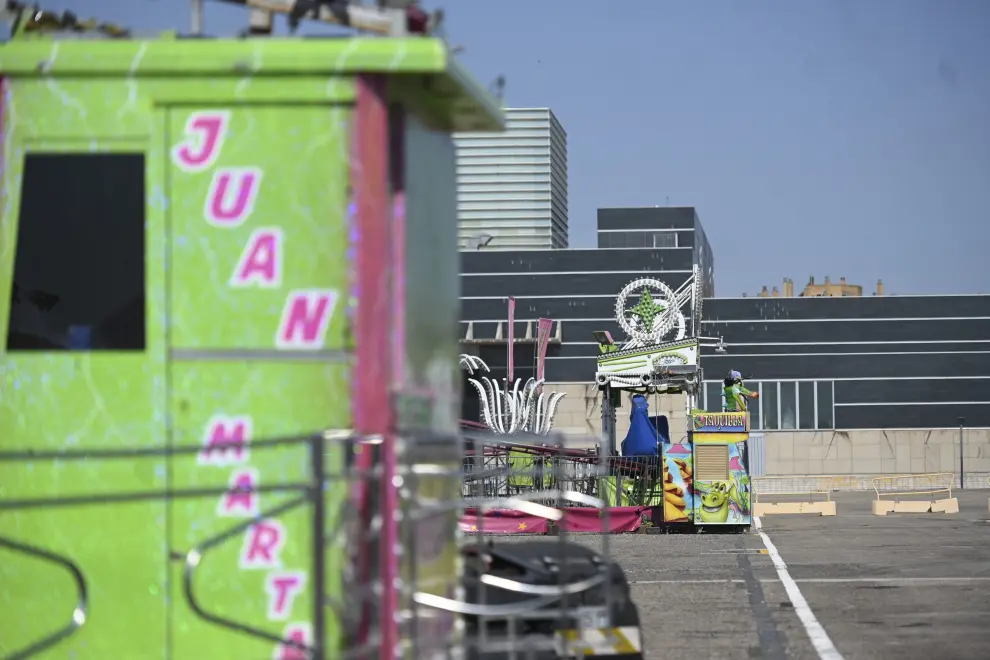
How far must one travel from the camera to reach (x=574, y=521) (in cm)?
2997

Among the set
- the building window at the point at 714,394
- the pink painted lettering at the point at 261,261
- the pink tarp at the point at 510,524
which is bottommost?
the pink tarp at the point at 510,524

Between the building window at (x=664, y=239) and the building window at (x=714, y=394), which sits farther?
the building window at (x=664, y=239)

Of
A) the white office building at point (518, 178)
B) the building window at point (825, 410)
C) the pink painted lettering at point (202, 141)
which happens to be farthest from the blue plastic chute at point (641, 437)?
the white office building at point (518, 178)

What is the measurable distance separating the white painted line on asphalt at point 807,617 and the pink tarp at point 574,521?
7220 millimetres

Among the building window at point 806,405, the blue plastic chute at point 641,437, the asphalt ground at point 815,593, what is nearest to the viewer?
the asphalt ground at point 815,593

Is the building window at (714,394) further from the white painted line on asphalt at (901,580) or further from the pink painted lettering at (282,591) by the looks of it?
the pink painted lettering at (282,591)

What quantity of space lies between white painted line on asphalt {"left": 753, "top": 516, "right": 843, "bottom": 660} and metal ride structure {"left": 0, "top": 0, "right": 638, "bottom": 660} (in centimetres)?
675

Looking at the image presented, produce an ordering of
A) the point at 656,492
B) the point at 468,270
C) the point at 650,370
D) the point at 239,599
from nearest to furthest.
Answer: the point at 239,599 < the point at 656,492 < the point at 650,370 < the point at 468,270

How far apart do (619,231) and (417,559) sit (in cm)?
7410

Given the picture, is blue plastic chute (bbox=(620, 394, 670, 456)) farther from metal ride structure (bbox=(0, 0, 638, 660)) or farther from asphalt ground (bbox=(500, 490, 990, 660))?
metal ride structure (bbox=(0, 0, 638, 660))

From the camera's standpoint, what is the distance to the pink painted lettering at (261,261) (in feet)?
20.6

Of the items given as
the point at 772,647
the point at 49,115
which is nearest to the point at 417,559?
the point at 49,115

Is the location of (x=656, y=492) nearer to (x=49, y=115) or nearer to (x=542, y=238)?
(x=49, y=115)

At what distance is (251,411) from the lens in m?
6.23
